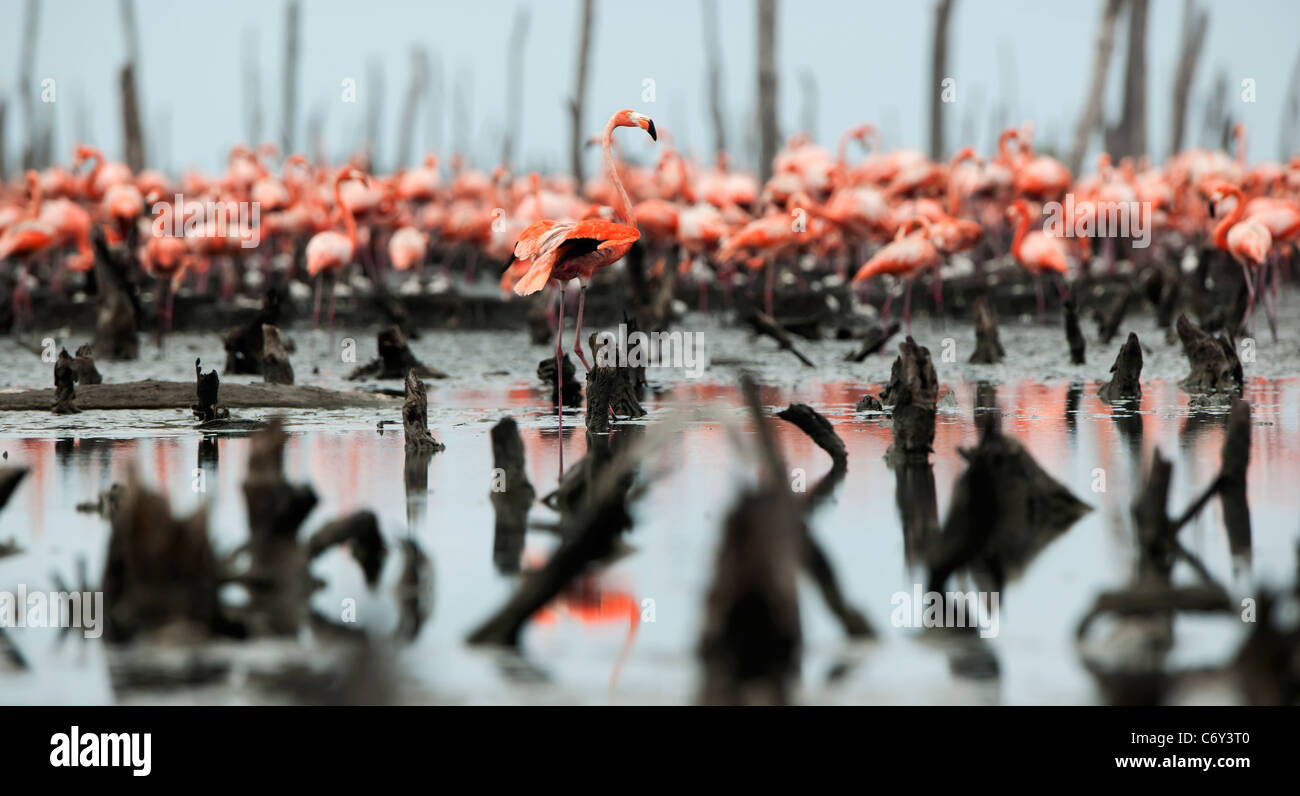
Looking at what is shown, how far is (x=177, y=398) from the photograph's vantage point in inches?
303

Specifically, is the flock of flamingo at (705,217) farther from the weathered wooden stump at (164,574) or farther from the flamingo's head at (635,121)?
the weathered wooden stump at (164,574)

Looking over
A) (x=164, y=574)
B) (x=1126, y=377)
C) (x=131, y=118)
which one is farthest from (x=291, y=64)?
(x=164, y=574)

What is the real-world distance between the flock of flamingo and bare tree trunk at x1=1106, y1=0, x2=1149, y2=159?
63 cm

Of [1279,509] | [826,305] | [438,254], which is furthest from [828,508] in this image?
[438,254]

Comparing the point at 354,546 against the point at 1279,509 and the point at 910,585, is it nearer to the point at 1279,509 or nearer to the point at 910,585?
the point at 910,585

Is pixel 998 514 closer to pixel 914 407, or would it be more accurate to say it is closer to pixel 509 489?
pixel 509 489

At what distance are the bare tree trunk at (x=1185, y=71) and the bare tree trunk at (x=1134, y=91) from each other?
2.48 metres

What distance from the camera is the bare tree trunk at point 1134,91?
18.3 meters

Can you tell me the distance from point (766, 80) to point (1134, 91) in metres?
4.62

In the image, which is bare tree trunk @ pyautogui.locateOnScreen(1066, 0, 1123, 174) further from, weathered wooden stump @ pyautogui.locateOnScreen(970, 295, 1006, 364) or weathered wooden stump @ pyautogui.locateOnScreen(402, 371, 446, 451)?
weathered wooden stump @ pyautogui.locateOnScreen(402, 371, 446, 451)

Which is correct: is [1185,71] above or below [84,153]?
above

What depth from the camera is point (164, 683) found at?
10.2ft

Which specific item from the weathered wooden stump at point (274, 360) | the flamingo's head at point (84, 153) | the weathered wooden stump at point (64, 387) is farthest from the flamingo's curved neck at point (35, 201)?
the weathered wooden stump at point (64, 387)

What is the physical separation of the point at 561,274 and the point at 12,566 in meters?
3.78
